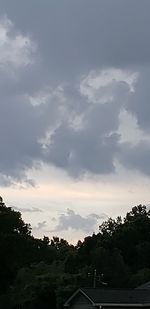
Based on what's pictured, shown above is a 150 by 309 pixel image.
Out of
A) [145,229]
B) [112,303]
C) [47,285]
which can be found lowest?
[112,303]

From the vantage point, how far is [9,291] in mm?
94125

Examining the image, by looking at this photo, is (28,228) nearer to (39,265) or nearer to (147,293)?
(39,265)

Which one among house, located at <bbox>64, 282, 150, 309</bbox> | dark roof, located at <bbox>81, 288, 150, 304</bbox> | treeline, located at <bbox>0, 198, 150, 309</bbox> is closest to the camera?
house, located at <bbox>64, 282, 150, 309</bbox>

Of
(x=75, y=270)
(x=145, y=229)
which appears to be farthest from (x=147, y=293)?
(x=145, y=229)

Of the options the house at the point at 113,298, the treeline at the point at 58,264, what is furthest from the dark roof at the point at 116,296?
the treeline at the point at 58,264

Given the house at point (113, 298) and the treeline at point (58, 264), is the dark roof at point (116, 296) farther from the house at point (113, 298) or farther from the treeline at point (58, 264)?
the treeline at point (58, 264)

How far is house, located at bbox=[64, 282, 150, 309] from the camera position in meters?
64.1

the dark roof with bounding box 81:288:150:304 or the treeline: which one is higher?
the treeline

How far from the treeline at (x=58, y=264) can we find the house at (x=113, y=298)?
14634 millimetres

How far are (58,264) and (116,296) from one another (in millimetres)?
43717

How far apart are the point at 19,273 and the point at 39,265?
22.1 ft

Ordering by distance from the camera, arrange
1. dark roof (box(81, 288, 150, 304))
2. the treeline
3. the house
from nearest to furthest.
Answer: the house → dark roof (box(81, 288, 150, 304)) → the treeline

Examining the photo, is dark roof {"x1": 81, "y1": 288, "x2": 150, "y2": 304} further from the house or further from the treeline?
the treeline

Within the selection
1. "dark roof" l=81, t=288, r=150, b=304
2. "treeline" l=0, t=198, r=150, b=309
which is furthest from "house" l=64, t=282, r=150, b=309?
"treeline" l=0, t=198, r=150, b=309
